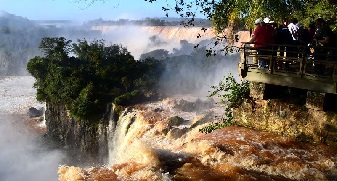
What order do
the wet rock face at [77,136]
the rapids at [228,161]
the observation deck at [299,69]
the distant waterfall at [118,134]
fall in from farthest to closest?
the wet rock face at [77,136] → the distant waterfall at [118,134] → the observation deck at [299,69] → the rapids at [228,161]

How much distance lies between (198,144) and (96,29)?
95931 mm

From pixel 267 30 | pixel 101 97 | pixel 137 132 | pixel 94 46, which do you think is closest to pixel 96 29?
pixel 94 46

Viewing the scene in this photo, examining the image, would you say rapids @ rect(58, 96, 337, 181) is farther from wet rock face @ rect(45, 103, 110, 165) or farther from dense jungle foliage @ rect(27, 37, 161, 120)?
dense jungle foliage @ rect(27, 37, 161, 120)

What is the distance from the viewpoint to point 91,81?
26469mm

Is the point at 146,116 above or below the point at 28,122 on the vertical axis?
above

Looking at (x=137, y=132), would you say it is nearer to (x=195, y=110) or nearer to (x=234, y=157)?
(x=195, y=110)

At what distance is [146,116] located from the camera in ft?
62.8

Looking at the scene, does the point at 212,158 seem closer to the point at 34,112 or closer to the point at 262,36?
the point at 262,36

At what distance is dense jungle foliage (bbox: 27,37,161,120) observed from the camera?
23.4m

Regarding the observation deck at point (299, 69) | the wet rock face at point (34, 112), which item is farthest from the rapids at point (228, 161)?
the wet rock face at point (34, 112)

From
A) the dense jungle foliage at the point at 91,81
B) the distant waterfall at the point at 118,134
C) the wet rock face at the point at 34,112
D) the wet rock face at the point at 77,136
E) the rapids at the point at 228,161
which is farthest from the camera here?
the wet rock face at the point at 34,112

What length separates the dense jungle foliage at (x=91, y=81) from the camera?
2341 cm

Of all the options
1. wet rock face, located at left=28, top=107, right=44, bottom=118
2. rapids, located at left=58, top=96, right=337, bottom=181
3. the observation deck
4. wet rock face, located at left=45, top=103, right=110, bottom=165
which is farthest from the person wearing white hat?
wet rock face, located at left=28, top=107, right=44, bottom=118

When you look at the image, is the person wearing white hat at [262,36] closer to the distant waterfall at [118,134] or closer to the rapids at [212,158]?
the rapids at [212,158]
